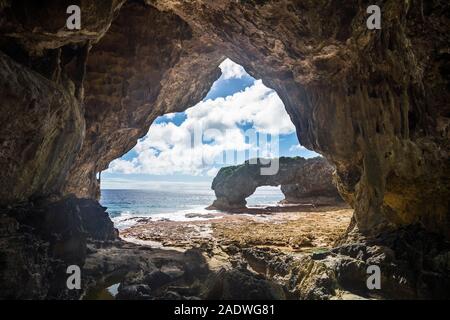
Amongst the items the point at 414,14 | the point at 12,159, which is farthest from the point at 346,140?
the point at 12,159

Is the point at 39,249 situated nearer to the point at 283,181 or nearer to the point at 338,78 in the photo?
the point at 338,78

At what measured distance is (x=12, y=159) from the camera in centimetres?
739

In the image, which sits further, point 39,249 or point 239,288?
point 39,249

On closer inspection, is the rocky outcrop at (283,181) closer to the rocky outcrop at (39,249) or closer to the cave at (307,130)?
the cave at (307,130)

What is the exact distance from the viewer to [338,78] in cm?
1077

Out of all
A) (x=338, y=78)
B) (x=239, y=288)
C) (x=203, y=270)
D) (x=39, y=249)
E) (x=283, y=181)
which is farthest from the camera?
(x=283, y=181)

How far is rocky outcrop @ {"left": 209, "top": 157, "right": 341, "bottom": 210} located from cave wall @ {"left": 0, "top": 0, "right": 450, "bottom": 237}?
1064 inches

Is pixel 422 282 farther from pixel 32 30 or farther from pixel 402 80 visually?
pixel 32 30

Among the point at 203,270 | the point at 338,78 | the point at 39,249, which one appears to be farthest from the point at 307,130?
the point at 39,249

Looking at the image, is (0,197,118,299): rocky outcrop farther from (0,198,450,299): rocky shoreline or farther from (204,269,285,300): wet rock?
(204,269,285,300): wet rock

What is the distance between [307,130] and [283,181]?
29544 mm

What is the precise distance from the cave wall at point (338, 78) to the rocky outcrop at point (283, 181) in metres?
27.0

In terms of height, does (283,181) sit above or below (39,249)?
below
